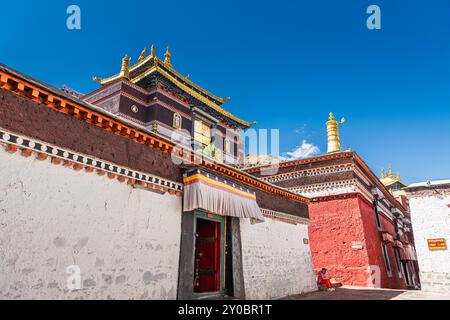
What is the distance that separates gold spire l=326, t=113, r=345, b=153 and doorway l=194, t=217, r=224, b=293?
1099 cm

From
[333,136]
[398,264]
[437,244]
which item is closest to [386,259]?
[398,264]

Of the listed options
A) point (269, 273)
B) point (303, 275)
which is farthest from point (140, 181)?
point (303, 275)

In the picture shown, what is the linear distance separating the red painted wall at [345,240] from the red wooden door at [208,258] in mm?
7043

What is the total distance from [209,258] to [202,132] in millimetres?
11726

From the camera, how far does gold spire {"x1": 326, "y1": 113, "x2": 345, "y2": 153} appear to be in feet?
53.5

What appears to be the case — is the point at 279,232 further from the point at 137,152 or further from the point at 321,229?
the point at 137,152

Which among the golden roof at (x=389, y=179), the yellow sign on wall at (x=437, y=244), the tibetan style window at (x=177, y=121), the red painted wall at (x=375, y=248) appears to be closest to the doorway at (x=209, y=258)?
the yellow sign on wall at (x=437, y=244)

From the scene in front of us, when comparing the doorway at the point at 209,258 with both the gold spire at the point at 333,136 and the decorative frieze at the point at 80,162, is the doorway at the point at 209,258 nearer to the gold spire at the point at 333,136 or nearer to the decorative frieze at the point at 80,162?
the decorative frieze at the point at 80,162

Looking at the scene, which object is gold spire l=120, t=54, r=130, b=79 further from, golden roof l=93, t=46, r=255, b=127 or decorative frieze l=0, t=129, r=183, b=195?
decorative frieze l=0, t=129, r=183, b=195

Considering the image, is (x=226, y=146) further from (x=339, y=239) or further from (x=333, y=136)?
(x=339, y=239)

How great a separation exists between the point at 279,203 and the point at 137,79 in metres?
11.2

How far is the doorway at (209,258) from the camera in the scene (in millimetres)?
6832

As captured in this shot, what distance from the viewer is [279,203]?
→ 30.9ft

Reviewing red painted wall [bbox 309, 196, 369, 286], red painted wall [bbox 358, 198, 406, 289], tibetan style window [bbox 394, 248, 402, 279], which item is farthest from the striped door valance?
tibetan style window [bbox 394, 248, 402, 279]
